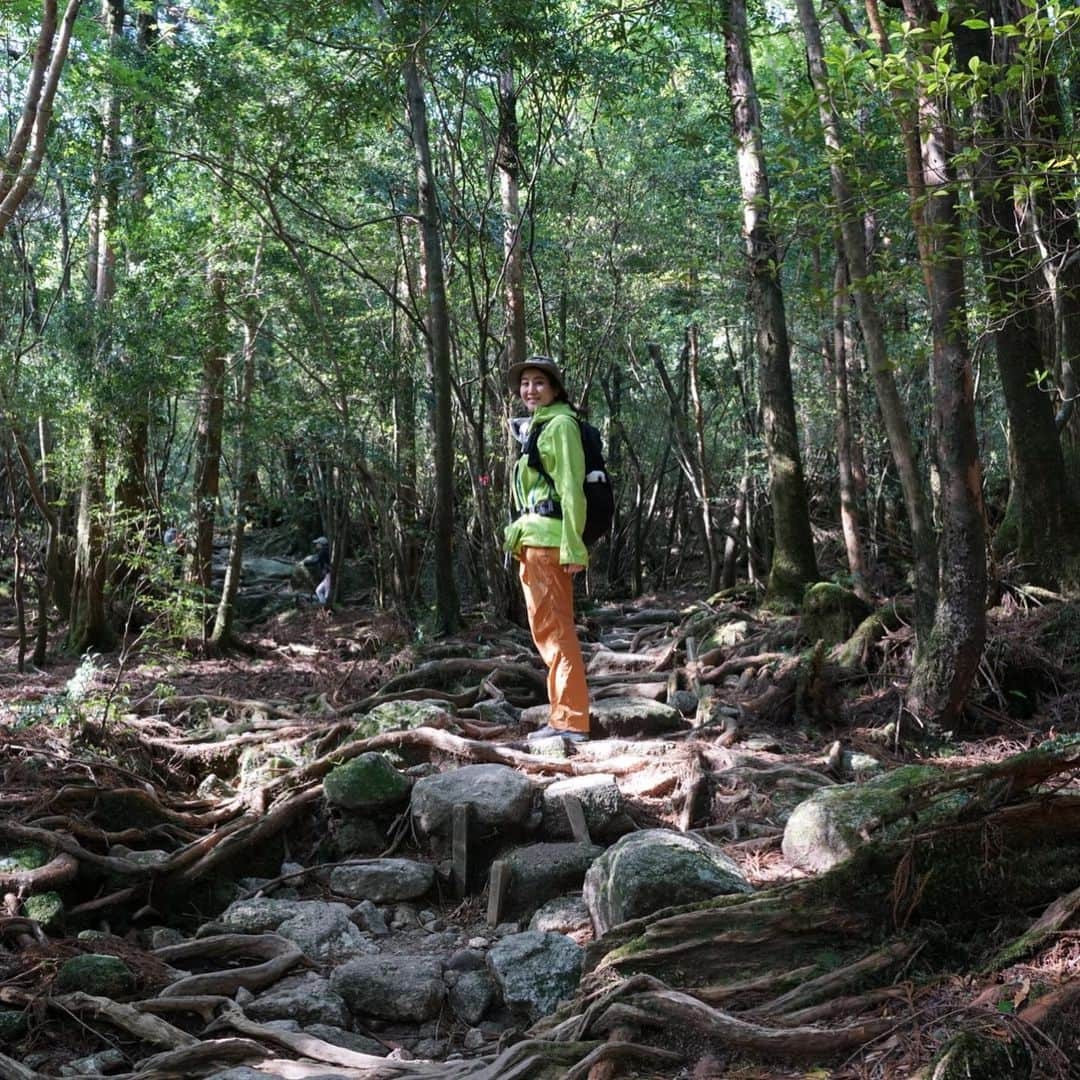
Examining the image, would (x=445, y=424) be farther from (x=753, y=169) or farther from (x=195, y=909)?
(x=195, y=909)

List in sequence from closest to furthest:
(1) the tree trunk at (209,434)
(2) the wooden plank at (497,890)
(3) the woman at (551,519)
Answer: (2) the wooden plank at (497,890) < (3) the woman at (551,519) < (1) the tree trunk at (209,434)

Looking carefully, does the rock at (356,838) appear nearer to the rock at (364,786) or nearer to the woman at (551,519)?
the rock at (364,786)

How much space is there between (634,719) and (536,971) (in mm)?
3168

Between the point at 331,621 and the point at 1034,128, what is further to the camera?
the point at 331,621

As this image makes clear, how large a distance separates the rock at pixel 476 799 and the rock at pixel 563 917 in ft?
2.11

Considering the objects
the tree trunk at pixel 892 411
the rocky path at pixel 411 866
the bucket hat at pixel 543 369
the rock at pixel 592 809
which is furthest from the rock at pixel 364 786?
the tree trunk at pixel 892 411

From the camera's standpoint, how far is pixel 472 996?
4.26 meters

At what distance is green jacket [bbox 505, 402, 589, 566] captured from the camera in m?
6.02

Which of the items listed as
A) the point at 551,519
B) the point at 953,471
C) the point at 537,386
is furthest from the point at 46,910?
the point at 953,471

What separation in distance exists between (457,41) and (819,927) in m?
9.32

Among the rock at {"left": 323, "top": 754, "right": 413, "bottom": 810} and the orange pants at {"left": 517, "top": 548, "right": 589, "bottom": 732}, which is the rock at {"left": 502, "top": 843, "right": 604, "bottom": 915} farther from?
the orange pants at {"left": 517, "top": 548, "right": 589, "bottom": 732}

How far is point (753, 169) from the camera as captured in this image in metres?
10.7

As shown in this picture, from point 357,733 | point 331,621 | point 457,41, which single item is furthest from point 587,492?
point 331,621

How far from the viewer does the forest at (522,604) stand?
2930 mm
